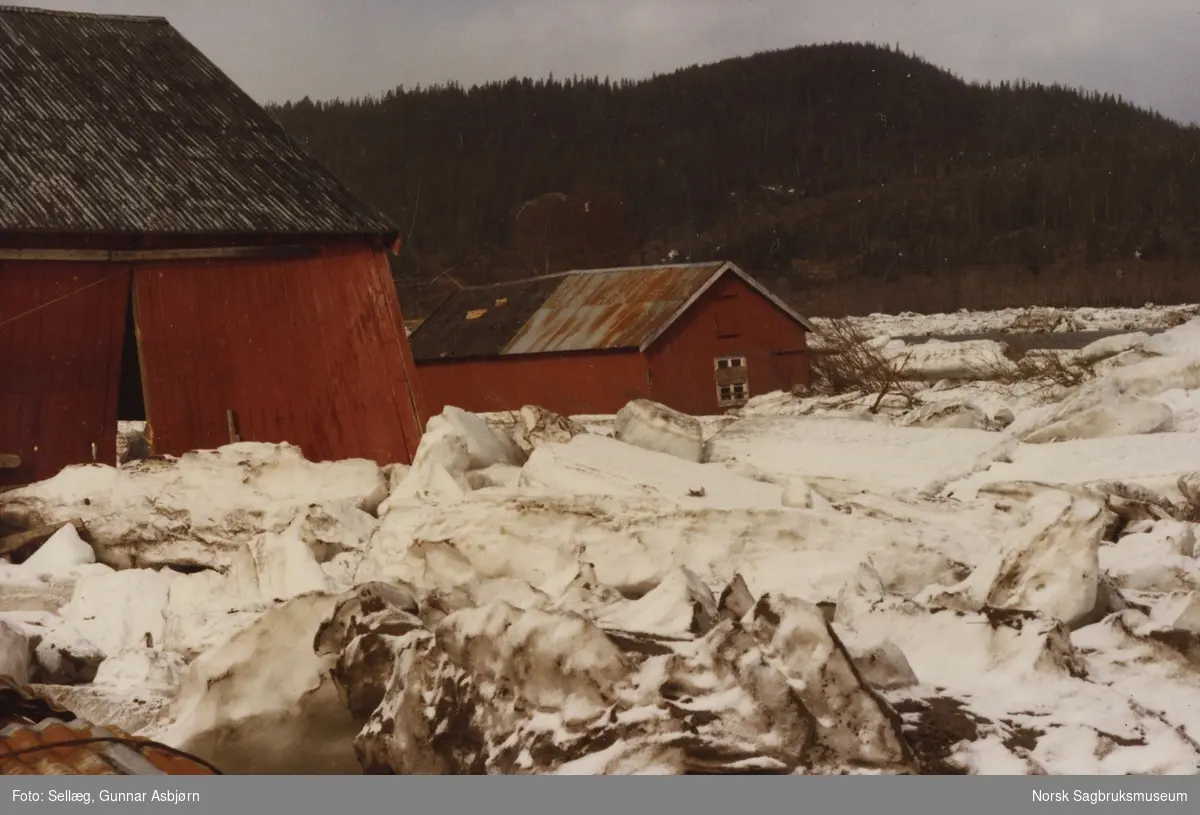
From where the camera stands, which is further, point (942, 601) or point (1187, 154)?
point (1187, 154)

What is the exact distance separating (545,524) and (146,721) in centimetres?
162

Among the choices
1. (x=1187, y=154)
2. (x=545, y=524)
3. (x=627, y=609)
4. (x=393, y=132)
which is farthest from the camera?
(x=393, y=132)

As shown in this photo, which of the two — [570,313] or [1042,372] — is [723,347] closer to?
[570,313]

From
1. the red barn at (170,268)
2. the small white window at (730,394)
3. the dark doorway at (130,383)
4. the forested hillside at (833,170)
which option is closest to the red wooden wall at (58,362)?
the red barn at (170,268)

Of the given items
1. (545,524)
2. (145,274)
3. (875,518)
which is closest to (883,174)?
(875,518)

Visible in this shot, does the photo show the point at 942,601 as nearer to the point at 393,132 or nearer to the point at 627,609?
the point at 627,609

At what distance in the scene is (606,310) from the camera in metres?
13.0

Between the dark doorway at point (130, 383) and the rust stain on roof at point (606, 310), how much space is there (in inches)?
160

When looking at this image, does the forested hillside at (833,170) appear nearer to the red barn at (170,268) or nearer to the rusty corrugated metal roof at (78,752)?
the red barn at (170,268)

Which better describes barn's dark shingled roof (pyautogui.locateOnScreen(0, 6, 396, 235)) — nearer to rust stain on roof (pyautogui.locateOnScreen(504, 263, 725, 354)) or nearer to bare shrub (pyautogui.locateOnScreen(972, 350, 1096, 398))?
rust stain on roof (pyautogui.locateOnScreen(504, 263, 725, 354))

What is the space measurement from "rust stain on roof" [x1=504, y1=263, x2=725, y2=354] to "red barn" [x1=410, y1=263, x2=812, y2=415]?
0.01 m

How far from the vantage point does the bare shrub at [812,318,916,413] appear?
8938 millimetres

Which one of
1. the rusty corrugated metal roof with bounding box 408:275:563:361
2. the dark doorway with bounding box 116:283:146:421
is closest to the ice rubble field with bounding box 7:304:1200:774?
the dark doorway with bounding box 116:283:146:421

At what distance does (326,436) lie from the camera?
8398 millimetres
